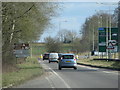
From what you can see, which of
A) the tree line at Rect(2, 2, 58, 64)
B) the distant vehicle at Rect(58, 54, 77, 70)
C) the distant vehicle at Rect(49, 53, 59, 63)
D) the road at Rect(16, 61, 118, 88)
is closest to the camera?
the road at Rect(16, 61, 118, 88)

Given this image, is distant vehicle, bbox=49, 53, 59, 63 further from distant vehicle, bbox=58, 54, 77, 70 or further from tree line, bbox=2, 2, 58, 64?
tree line, bbox=2, 2, 58, 64

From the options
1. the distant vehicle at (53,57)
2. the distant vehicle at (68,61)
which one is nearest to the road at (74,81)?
the distant vehicle at (68,61)

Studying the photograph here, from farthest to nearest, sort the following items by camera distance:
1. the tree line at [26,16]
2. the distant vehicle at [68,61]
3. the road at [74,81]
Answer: the distant vehicle at [68,61]
the tree line at [26,16]
the road at [74,81]

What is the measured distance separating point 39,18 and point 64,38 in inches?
3447

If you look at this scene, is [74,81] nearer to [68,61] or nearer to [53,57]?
[68,61]

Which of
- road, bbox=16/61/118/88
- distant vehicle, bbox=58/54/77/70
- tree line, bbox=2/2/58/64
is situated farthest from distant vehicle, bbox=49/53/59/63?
road, bbox=16/61/118/88

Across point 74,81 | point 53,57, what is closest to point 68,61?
point 74,81

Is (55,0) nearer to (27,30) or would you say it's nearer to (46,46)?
(27,30)

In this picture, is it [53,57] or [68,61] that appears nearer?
[68,61]

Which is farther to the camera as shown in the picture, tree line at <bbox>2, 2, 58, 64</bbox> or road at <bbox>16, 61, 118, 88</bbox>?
tree line at <bbox>2, 2, 58, 64</bbox>

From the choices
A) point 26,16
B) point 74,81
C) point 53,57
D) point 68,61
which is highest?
point 26,16

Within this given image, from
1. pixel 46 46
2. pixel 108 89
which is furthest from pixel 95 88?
pixel 46 46

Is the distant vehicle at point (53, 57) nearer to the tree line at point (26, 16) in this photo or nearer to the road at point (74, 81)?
the tree line at point (26, 16)

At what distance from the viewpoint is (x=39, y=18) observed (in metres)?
23.1
